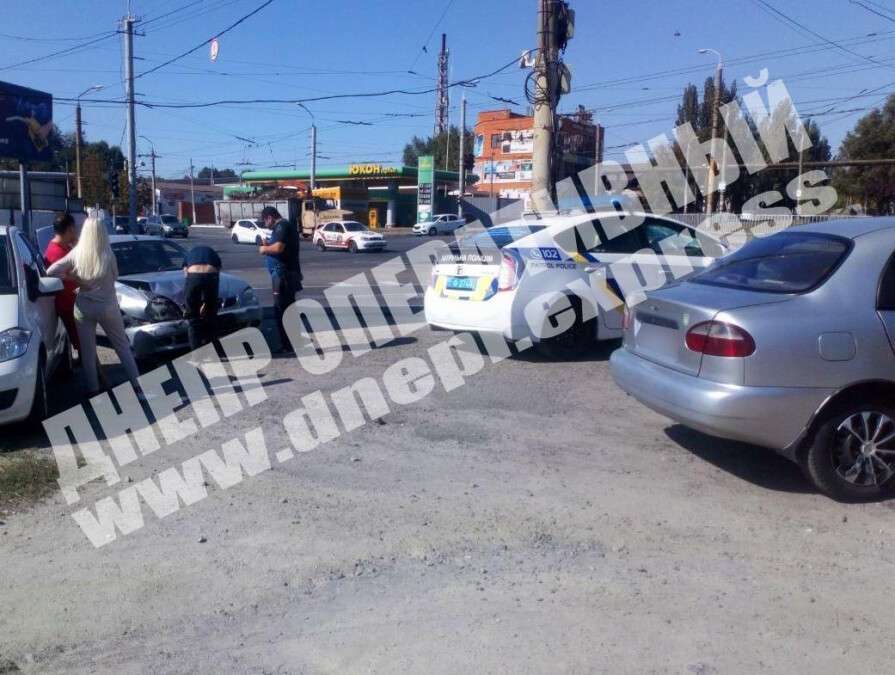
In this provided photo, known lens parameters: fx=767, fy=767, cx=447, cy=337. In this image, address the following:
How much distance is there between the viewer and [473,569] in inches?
150

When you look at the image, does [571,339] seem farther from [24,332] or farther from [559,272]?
[24,332]

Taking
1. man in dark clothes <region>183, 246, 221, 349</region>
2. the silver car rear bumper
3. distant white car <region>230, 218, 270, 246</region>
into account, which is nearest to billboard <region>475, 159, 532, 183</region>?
distant white car <region>230, 218, 270, 246</region>

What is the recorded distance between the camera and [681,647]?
3.14 metres

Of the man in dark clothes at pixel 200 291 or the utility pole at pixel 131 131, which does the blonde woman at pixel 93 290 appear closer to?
the man in dark clothes at pixel 200 291

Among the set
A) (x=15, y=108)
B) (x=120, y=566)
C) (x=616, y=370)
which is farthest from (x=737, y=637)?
(x=15, y=108)

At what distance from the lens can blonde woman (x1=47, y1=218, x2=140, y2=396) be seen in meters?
6.50

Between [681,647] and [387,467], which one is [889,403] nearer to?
[681,647]

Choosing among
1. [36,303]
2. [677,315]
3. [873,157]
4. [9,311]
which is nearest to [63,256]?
[36,303]

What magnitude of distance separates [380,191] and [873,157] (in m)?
42.2

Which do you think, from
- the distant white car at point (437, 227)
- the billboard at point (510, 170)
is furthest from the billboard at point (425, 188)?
the billboard at point (510, 170)

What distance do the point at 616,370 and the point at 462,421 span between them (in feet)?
4.66

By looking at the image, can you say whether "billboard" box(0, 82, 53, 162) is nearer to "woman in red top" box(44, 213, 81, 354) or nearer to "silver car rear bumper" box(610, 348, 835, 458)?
"woman in red top" box(44, 213, 81, 354)

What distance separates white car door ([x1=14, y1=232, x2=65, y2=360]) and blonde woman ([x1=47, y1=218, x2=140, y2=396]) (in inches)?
7.7

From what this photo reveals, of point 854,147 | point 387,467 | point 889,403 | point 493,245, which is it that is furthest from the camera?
point 854,147
